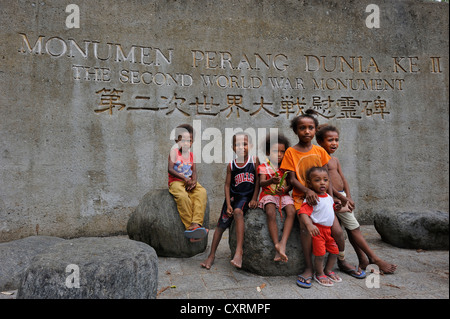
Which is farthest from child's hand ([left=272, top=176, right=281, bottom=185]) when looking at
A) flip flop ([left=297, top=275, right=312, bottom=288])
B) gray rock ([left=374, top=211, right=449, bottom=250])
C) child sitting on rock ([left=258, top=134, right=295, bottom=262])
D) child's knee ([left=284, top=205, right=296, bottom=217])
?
gray rock ([left=374, top=211, right=449, bottom=250])

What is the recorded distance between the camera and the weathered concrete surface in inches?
177

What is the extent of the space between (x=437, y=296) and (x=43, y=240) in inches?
172

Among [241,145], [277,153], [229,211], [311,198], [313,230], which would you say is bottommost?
[313,230]

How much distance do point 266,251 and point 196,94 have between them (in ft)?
10.2

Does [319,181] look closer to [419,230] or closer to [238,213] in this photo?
[238,213]

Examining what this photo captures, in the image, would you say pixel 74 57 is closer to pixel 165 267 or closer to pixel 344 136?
pixel 165 267

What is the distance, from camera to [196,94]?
5121 millimetres

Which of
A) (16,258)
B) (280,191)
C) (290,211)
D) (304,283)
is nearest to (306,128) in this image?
(280,191)

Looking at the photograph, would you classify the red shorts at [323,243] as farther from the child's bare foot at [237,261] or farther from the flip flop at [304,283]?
the child's bare foot at [237,261]

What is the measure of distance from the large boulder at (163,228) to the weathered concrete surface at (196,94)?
1177mm

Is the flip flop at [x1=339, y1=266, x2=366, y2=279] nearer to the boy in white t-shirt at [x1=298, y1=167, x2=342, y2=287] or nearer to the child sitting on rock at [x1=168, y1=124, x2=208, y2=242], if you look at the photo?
the boy in white t-shirt at [x1=298, y1=167, x2=342, y2=287]

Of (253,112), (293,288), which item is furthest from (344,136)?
(293,288)

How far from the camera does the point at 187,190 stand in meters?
3.71

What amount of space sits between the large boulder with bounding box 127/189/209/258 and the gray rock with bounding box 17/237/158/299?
1.22m
